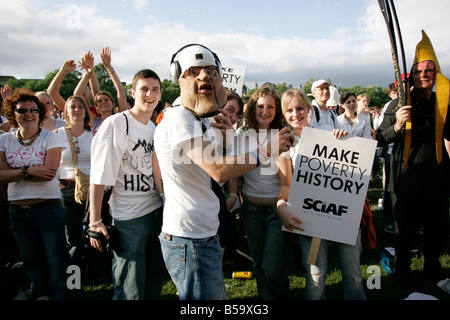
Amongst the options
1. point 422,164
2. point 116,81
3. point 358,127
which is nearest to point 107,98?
point 116,81

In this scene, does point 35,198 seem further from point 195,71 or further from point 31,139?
point 195,71

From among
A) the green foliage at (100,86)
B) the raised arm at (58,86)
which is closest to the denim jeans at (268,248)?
the raised arm at (58,86)

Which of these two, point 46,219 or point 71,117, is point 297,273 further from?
point 71,117

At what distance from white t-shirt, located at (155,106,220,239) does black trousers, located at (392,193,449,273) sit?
2.68m

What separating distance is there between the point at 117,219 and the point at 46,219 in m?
0.99

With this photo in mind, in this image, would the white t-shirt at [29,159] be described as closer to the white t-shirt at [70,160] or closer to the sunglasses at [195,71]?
the white t-shirt at [70,160]

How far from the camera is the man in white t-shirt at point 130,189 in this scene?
7.32ft

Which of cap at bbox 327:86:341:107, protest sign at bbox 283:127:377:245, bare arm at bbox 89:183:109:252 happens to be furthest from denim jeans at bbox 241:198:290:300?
cap at bbox 327:86:341:107

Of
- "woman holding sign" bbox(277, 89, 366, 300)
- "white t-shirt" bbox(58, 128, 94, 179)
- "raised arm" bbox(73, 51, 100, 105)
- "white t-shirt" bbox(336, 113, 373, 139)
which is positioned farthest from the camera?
"white t-shirt" bbox(336, 113, 373, 139)

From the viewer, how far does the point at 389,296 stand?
10.3 feet

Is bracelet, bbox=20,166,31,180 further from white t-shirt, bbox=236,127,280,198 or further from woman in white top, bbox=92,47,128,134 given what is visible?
white t-shirt, bbox=236,127,280,198

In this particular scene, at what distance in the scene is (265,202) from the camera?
273 centimetres

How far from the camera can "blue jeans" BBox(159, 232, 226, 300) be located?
1708 mm
